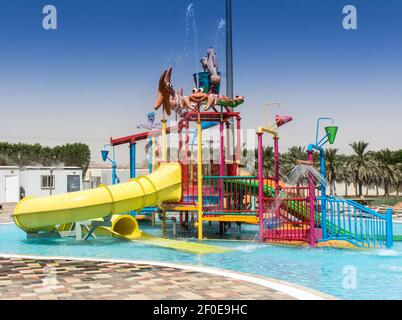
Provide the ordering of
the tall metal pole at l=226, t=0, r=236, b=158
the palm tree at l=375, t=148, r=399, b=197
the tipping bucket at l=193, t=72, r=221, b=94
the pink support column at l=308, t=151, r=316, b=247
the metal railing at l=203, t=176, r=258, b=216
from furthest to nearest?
the palm tree at l=375, t=148, r=399, b=197 → the tall metal pole at l=226, t=0, r=236, b=158 → the tipping bucket at l=193, t=72, r=221, b=94 → the metal railing at l=203, t=176, r=258, b=216 → the pink support column at l=308, t=151, r=316, b=247

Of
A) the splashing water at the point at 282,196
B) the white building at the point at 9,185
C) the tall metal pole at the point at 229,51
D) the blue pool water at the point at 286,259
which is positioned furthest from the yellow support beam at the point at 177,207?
the white building at the point at 9,185

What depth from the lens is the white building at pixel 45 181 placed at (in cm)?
3781

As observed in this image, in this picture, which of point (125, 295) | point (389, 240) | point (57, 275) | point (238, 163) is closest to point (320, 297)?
point (125, 295)

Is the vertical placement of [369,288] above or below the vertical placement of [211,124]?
below

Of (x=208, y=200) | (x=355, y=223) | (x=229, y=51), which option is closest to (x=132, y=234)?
(x=208, y=200)

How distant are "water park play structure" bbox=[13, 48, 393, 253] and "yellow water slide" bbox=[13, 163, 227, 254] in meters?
0.03

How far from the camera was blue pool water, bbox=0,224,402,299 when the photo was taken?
739 centimetres

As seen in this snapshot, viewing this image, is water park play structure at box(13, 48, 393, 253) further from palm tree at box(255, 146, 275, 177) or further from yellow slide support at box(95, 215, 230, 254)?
palm tree at box(255, 146, 275, 177)

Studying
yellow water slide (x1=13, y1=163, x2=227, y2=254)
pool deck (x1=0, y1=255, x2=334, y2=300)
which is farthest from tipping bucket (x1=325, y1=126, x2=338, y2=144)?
pool deck (x1=0, y1=255, x2=334, y2=300)

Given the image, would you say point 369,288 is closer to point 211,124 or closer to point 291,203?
point 291,203

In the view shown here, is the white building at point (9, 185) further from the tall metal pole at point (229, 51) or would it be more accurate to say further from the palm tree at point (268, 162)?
the palm tree at point (268, 162)

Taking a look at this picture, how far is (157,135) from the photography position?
1819cm

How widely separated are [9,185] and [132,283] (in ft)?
107

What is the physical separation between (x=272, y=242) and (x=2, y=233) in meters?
9.99
